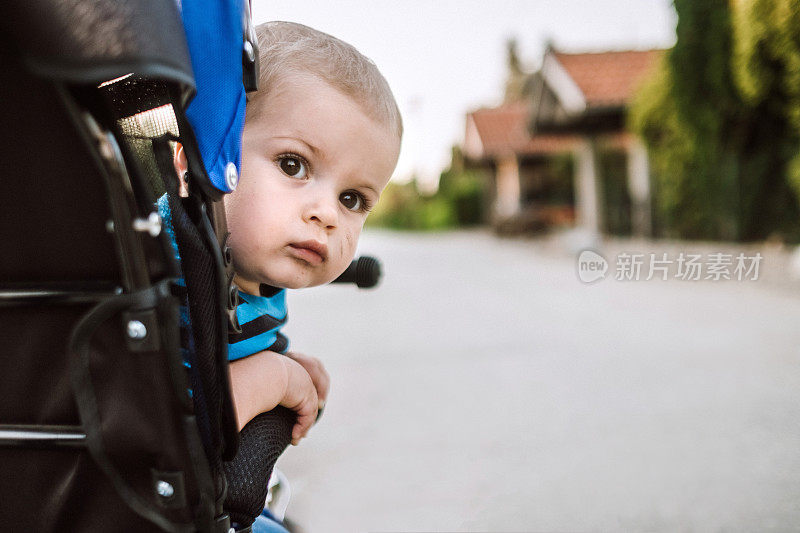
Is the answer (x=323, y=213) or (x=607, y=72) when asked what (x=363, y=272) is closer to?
(x=323, y=213)

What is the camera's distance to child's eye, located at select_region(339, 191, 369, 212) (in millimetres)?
1094

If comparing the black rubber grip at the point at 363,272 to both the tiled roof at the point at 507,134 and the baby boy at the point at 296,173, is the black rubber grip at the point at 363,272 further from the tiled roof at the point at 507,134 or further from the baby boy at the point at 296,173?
the tiled roof at the point at 507,134

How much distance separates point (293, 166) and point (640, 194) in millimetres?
14867

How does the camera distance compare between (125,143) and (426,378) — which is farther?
(426,378)

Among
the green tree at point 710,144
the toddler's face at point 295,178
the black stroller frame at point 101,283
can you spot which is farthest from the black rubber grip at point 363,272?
the green tree at point 710,144

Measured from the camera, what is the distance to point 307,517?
2510mm

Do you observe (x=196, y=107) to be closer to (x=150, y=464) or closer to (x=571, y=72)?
(x=150, y=464)

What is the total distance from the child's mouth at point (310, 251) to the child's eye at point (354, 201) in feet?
0.33

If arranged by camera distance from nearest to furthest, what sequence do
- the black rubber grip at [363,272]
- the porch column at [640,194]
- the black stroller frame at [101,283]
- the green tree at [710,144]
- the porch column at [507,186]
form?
the black stroller frame at [101,283], the black rubber grip at [363,272], the green tree at [710,144], the porch column at [640,194], the porch column at [507,186]

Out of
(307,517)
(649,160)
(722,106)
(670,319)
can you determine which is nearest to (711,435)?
(307,517)

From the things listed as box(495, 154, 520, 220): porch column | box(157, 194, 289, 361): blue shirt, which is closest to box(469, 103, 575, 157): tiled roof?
box(495, 154, 520, 220): porch column

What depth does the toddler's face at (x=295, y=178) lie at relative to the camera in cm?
97

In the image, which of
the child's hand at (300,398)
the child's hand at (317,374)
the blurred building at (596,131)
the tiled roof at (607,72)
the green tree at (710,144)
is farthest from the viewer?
the blurred building at (596,131)

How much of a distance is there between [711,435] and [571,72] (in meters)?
12.9
